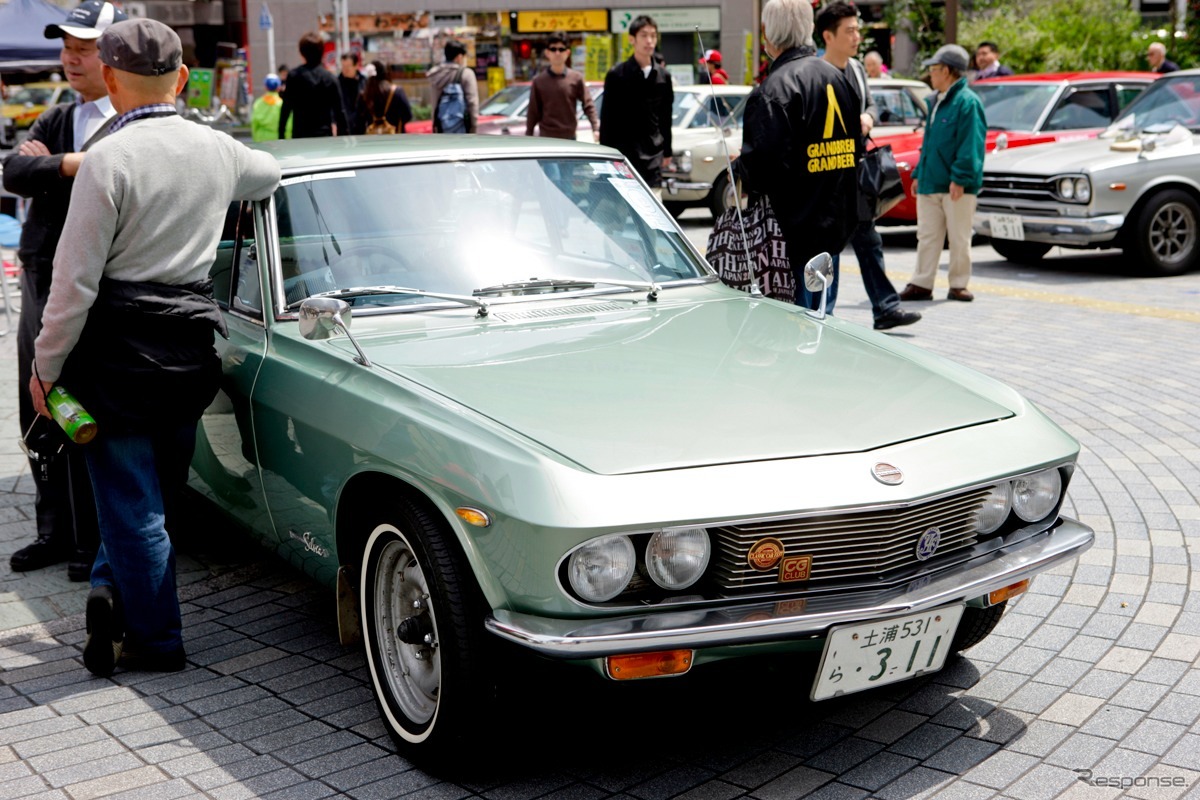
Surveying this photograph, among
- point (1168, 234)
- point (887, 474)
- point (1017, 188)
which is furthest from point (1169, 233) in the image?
point (887, 474)

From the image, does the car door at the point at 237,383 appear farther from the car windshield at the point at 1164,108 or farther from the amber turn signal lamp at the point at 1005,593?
the car windshield at the point at 1164,108

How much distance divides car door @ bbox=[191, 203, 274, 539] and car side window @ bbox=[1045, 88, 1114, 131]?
443 inches

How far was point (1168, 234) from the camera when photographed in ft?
38.6

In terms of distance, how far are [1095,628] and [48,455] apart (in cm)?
340

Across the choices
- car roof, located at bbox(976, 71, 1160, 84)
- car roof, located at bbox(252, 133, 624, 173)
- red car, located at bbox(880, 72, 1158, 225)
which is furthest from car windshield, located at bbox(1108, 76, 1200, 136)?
car roof, located at bbox(252, 133, 624, 173)

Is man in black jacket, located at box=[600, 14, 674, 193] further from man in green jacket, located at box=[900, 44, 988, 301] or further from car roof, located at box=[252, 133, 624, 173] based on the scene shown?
car roof, located at box=[252, 133, 624, 173]

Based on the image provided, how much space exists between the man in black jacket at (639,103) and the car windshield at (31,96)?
16445mm

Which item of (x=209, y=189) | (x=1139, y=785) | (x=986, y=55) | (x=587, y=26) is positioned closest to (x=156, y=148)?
(x=209, y=189)

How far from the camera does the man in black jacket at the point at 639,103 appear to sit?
1051 cm

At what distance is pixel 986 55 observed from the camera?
17.0m

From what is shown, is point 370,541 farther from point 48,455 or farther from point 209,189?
point 48,455

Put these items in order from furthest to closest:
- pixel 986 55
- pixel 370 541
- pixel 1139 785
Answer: pixel 986 55 → pixel 370 541 → pixel 1139 785

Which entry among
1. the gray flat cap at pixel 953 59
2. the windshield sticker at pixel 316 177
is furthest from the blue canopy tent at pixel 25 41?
the windshield sticker at pixel 316 177

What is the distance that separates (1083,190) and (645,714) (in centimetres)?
912
